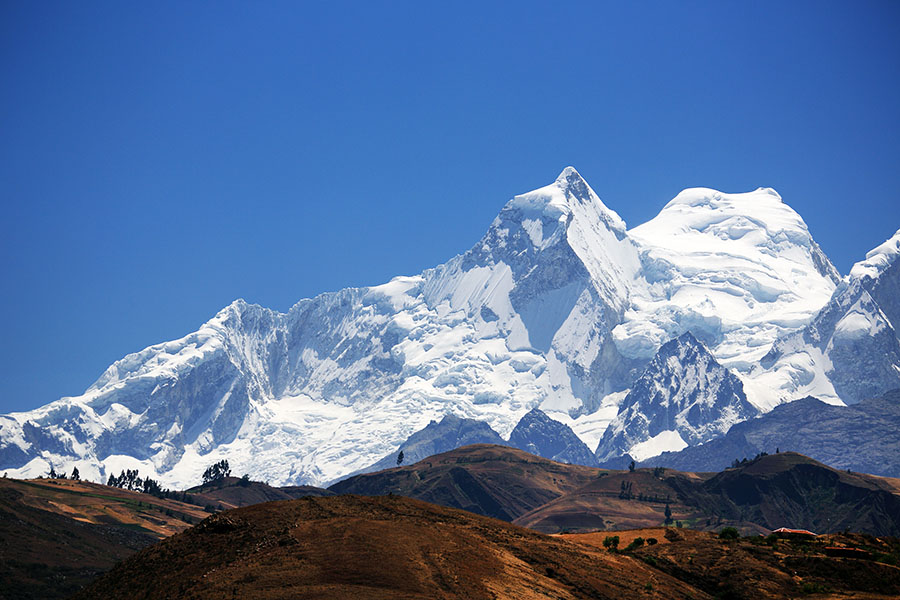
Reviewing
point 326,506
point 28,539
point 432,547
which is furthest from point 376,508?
point 28,539

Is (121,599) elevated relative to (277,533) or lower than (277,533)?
lower

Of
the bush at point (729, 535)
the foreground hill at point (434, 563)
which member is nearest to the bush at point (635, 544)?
the foreground hill at point (434, 563)

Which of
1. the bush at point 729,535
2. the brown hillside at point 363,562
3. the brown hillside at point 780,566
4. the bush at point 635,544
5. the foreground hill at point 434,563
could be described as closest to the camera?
the brown hillside at point 363,562

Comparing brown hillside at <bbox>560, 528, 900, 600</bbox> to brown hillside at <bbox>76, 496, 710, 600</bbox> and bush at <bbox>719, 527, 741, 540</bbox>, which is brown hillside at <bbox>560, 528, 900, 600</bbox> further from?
brown hillside at <bbox>76, 496, 710, 600</bbox>

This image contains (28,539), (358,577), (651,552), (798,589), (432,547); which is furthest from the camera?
(28,539)

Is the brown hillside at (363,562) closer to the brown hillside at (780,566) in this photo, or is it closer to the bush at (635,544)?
the brown hillside at (780,566)

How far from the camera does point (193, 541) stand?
7450 centimetres

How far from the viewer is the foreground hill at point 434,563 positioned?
65.6 metres

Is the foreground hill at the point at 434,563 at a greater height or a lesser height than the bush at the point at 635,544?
lesser

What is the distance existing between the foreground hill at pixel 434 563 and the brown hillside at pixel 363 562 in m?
0.11

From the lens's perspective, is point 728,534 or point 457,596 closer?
point 457,596

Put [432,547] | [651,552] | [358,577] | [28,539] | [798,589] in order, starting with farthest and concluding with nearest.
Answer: [28,539]
[651,552]
[798,589]
[432,547]
[358,577]

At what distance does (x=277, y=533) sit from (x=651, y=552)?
38058 millimetres

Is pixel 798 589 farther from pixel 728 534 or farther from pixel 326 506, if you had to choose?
pixel 326 506
